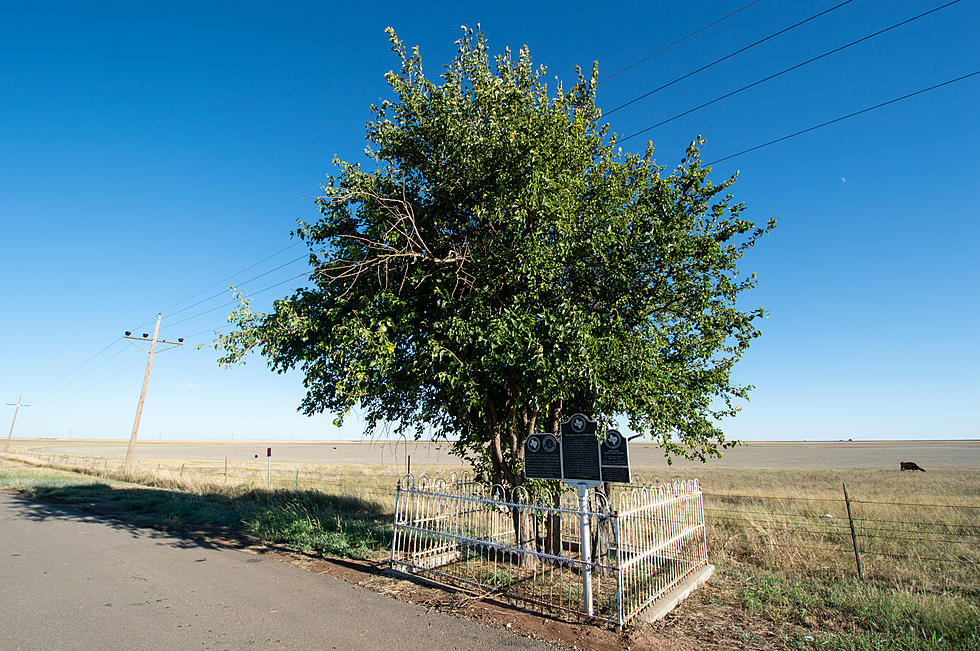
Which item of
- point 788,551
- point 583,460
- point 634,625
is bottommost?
point 634,625

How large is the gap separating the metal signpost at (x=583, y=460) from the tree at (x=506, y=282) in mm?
604

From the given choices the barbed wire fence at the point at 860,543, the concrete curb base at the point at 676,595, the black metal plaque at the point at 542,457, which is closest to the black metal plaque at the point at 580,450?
the black metal plaque at the point at 542,457

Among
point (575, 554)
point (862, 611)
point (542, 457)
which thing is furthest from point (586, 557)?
point (575, 554)

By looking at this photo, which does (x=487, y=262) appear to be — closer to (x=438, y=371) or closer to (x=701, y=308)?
(x=438, y=371)

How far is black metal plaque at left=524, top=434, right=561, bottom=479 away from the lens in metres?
7.83

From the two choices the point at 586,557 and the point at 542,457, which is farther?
the point at 542,457

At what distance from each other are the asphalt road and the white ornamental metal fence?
117cm

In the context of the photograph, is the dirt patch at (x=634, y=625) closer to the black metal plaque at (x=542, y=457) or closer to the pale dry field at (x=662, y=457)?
the black metal plaque at (x=542, y=457)

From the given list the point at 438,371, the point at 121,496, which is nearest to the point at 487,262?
the point at 438,371

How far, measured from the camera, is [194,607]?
6.78m

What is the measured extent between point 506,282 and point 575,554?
5.96 meters

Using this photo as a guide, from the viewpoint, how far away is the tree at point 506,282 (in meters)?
7.97

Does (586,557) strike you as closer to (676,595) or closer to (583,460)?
(583,460)

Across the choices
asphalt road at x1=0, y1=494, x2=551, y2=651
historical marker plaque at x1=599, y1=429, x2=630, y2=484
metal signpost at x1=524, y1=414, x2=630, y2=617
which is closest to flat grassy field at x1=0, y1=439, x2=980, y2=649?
metal signpost at x1=524, y1=414, x2=630, y2=617
